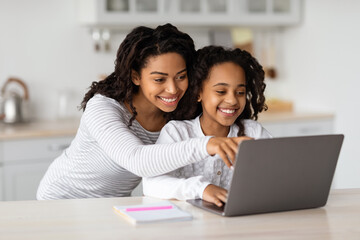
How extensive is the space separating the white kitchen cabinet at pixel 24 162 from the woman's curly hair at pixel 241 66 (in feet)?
5.27

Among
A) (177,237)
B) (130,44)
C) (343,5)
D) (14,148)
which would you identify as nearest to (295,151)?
(177,237)

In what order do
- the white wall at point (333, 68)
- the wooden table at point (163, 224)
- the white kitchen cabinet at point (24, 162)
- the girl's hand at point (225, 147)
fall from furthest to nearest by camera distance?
the white wall at point (333, 68) < the white kitchen cabinet at point (24, 162) < the girl's hand at point (225, 147) < the wooden table at point (163, 224)

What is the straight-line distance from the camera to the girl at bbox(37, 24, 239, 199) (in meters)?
1.75

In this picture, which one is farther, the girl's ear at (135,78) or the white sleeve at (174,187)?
the girl's ear at (135,78)

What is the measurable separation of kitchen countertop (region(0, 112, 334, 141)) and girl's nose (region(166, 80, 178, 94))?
1.69 m

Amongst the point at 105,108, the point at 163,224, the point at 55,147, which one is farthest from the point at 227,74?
the point at 55,147

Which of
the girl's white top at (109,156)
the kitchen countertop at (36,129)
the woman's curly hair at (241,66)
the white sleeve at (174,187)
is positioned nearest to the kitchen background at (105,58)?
the kitchen countertop at (36,129)

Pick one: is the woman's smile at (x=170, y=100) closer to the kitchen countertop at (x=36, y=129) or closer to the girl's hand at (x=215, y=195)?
the girl's hand at (x=215, y=195)

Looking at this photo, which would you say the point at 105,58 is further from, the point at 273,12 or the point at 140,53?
the point at 140,53

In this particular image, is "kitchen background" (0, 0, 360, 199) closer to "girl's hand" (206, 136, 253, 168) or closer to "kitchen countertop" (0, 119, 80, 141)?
"kitchen countertop" (0, 119, 80, 141)

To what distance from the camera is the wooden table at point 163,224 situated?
4.66 ft

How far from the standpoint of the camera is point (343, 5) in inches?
149

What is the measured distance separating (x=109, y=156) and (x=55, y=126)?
194 cm

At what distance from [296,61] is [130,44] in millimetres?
2481
